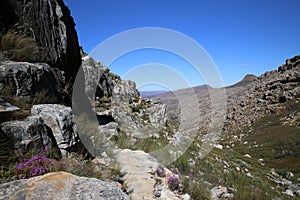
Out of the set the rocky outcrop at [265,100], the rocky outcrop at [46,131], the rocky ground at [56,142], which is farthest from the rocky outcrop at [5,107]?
the rocky outcrop at [265,100]

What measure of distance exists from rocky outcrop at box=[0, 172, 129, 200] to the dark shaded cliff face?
201 inches

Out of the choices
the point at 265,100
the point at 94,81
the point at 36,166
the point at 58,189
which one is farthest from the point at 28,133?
the point at 265,100

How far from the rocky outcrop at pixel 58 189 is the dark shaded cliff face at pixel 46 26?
5110 millimetres

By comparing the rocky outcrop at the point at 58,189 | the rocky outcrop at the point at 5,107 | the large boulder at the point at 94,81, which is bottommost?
the rocky outcrop at the point at 58,189

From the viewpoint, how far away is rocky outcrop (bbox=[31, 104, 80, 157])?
14.6 feet

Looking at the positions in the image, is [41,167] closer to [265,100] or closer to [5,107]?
[5,107]

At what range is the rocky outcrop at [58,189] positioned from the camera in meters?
2.51

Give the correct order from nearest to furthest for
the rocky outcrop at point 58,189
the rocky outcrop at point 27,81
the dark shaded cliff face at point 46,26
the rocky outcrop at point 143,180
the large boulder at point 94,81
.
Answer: the rocky outcrop at point 58,189, the rocky outcrop at point 143,180, the rocky outcrop at point 27,81, the dark shaded cliff face at point 46,26, the large boulder at point 94,81

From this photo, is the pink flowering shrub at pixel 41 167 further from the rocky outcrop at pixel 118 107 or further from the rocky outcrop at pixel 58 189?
the rocky outcrop at pixel 118 107

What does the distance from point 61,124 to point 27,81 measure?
1408 mm

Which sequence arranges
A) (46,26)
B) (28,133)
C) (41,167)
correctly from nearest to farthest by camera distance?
(41,167), (28,133), (46,26)

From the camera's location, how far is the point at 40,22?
7.34m

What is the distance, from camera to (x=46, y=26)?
758 cm

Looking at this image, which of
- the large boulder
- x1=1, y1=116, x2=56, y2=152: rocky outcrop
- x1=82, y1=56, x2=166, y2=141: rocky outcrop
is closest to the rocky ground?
x1=1, y1=116, x2=56, y2=152: rocky outcrop
